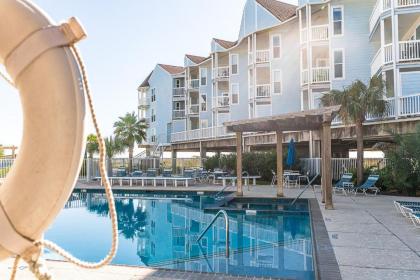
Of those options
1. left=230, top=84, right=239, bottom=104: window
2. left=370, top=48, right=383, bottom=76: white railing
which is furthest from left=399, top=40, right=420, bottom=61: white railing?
left=230, top=84, right=239, bottom=104: window

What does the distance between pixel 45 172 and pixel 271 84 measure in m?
24.6

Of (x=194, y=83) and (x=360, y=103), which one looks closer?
(x=360, y=103)

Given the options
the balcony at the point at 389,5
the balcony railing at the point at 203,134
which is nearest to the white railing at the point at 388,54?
the balcony at the point at 389,5

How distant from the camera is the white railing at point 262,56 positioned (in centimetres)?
2586

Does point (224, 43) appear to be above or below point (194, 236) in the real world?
above

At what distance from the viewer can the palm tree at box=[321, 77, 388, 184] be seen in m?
14.8

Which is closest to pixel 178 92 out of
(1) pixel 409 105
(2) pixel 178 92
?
(2) pixel 178 92

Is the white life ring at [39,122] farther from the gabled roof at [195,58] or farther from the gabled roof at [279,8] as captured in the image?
the gabled roof at [195,58]

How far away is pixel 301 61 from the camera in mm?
22500

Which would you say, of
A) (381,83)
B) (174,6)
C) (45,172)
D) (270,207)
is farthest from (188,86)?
(45,172)

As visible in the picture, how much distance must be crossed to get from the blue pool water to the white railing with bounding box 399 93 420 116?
6.43 metres

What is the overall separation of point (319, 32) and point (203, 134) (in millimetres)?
11280

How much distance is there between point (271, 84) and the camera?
2545 cm

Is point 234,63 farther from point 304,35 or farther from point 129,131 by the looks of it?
point 129,131
